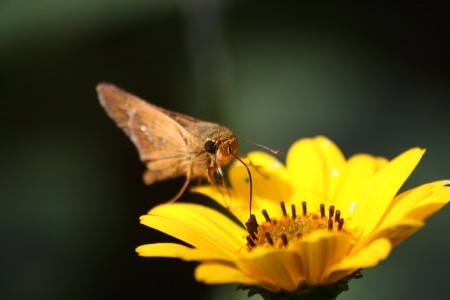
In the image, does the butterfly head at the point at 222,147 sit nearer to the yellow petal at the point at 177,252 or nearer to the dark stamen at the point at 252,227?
the dark stamen at the point at 252,227

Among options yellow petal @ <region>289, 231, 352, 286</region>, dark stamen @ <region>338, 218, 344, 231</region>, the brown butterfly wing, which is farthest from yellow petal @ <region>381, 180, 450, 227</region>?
the brown butterfly wing

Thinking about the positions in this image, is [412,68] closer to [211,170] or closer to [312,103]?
[312,103]

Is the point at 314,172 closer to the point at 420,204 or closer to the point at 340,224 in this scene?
the point at 340,224

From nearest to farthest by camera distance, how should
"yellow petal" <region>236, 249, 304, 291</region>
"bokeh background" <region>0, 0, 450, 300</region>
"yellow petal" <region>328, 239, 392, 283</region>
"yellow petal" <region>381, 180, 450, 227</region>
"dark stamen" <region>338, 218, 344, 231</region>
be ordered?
"yellow petal" <region>328, 239, 392, 283</region> → "yellow petal" <region>236, 249, 304, 291</region> → "yellow petal" <region>381, 180, 450, 227</region> → "dark stamen" <region>338, 218, 344, 231</region> → "bokeh background" <region>0, 0, 450, 300</region>

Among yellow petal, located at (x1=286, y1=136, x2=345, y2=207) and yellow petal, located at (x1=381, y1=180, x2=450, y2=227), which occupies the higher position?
yellow petal, located at (x1=286, y1=136, x2=345, y2=207)

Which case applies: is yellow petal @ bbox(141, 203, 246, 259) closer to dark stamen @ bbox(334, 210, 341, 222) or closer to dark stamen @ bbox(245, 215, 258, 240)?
dark stamen @ bbox(245, 215, 258, 240)

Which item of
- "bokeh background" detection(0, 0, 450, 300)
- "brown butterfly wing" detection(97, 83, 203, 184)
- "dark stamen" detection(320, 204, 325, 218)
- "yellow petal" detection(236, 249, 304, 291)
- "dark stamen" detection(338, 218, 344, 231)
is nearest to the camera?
"yellow petal" detection(236, 249, 304, 291)

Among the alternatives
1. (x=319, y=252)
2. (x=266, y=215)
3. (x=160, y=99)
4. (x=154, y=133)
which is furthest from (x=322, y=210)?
(x=160, y=99)

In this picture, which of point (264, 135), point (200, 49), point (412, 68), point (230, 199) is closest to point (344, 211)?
point (230, 199)
